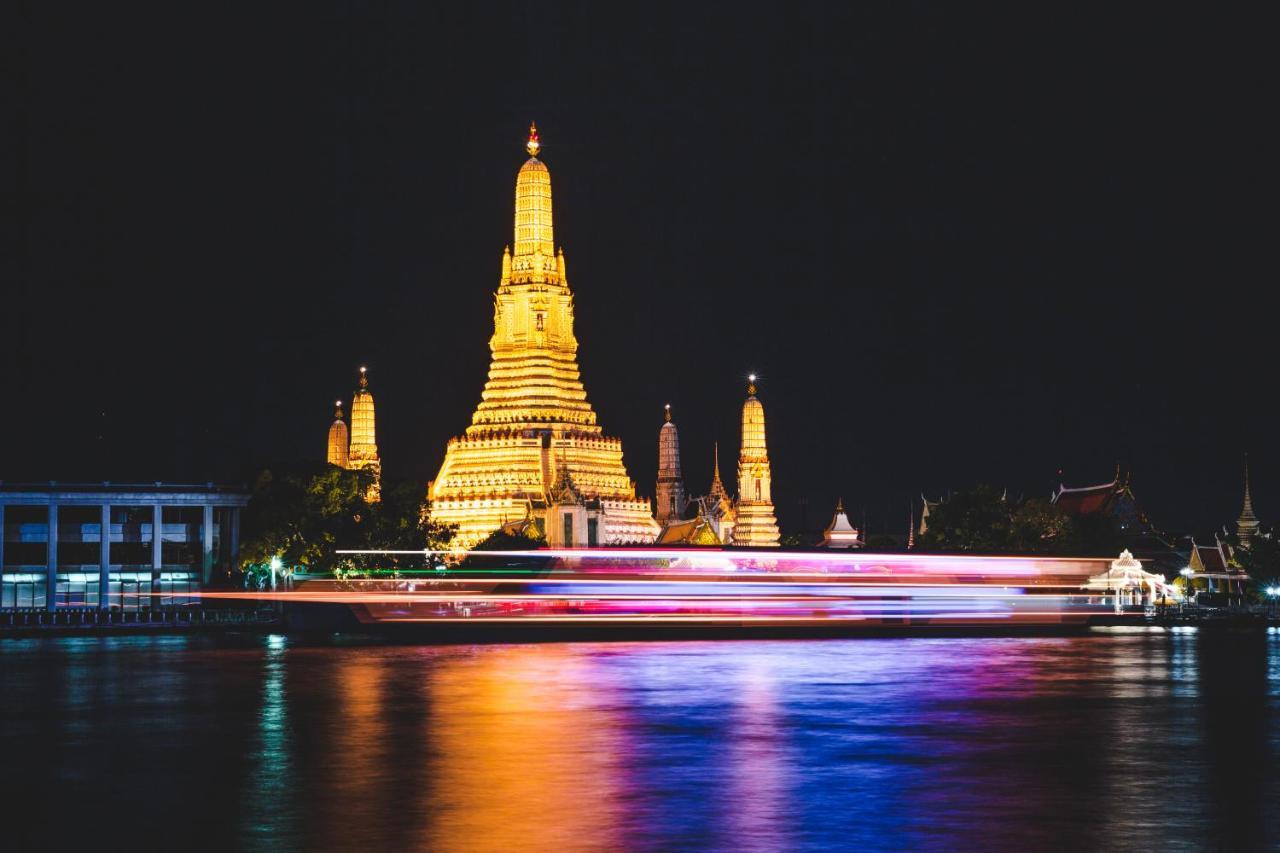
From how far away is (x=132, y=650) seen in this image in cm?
5103

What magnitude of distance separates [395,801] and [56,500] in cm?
7676

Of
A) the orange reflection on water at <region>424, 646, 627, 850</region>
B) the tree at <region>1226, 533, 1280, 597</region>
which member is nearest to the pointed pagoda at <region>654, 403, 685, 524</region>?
the tree at <region>1226, 533, 1280, 597</region>

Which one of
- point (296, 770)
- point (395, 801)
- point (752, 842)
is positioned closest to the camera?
point (752, 842)

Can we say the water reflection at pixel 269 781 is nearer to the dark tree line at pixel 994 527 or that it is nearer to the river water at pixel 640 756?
the river water at pixel 640 756

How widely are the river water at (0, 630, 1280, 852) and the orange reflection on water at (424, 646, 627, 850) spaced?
0.06m

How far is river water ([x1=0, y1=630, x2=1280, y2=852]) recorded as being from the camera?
18.0m

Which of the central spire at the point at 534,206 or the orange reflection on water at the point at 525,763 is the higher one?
the central spire at the point at 534,206

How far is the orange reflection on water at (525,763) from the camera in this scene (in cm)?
1778

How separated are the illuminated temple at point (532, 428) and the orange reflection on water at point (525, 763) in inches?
3131

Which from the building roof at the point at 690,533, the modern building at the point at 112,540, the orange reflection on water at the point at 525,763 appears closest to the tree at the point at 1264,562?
the building roof at the point at 690,533

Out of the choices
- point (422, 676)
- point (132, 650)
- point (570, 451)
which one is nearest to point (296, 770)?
point (422, 676)

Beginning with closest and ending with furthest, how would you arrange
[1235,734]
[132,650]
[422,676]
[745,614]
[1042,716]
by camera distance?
[1235,734] → [1042,716] → [422,676] → [132,650] → [745,614]

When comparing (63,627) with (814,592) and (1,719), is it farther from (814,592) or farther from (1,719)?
(1,719)

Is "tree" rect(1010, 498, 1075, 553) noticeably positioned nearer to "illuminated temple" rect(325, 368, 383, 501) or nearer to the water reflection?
"illuminated temple" rect(325, 368, 383, 501)
